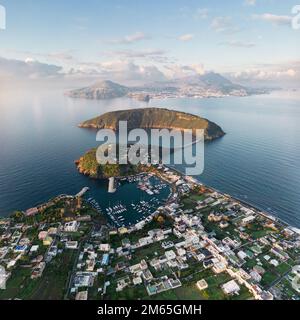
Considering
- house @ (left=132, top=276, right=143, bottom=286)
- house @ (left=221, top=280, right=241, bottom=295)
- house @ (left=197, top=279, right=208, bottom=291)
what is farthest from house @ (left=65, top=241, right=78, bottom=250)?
house @ (left=221, top=280, right=241, bottom=295)

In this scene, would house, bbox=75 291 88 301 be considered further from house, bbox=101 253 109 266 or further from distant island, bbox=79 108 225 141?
A: distant island, bbox=79 108 225 141

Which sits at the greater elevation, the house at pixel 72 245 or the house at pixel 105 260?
the house at pixel 72 245

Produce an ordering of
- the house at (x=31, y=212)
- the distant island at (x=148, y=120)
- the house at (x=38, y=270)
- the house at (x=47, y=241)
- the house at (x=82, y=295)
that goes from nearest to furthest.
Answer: the house at (x=82, y=295)
the house at (x=38, y=270)
the house at (x=47, y=241)
the house at (x=31, y=212)
the distant island at (x=148, y=120)

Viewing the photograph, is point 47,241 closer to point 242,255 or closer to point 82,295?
point 82,295

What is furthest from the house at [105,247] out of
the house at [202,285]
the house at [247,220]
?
the house at [247,220]

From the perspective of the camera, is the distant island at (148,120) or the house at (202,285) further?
the distant island at (148,120)

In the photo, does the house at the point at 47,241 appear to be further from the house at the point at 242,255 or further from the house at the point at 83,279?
the house at the point at 242,255
